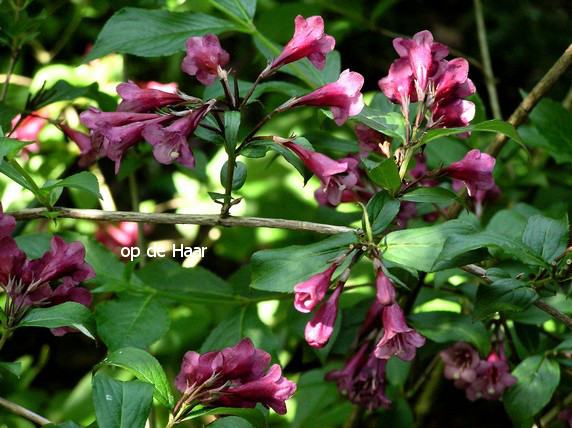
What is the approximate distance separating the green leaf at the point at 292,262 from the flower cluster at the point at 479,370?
1.52 ft

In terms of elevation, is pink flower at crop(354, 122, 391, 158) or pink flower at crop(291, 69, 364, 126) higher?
pink flower at crop(291, 69, 364, 126)

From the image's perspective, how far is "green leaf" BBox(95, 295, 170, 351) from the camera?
121 centimetres

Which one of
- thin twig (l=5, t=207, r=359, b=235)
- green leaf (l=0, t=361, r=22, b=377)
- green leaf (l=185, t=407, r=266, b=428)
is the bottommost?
green leaf (l=185, t=407, r=266, b=428)

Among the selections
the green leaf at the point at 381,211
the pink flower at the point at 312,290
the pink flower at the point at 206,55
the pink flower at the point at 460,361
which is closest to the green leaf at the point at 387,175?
the green leaf at the point at 381,211

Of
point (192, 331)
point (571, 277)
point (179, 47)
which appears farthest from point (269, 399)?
point (192, 331)

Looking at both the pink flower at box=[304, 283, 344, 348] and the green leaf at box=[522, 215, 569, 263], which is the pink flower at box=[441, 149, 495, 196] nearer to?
the green leaf at box=[522, 215, 569, 263]

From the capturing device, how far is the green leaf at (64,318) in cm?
95

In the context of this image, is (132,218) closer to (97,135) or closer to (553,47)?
(97,135)

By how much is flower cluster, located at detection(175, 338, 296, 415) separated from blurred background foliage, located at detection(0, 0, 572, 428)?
10.9 inches

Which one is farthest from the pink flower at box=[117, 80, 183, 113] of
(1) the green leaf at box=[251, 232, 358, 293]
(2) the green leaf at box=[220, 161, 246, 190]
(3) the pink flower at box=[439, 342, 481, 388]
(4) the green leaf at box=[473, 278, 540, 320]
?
(3) the pink flower at box=[439, 342, 481, 388]

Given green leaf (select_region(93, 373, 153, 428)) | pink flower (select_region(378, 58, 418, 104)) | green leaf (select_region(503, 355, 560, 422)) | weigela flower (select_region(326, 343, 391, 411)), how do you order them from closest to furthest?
green leaf (select_region(93, 373, 153, 428)), pink flower (select_region(378, 58, 418, 104)), green leaf (select_region(503, 355, 560, 422)), weigela flower (select_region(326, 343, 391, 411))

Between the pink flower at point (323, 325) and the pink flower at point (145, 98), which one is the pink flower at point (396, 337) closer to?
the pink flower at point (323, 325)

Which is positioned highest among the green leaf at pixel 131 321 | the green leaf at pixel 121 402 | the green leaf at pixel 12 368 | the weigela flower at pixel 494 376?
the green leaf at pixel 121 402

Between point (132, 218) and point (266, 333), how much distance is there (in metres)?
0.39
